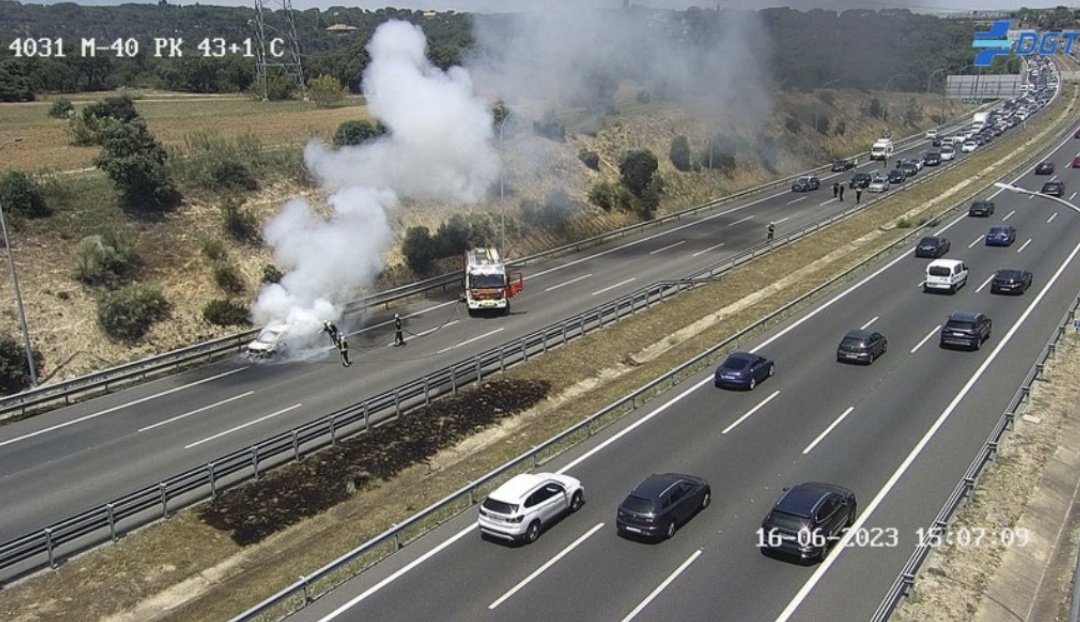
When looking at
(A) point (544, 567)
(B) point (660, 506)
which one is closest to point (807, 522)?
(B) point (660, 506)

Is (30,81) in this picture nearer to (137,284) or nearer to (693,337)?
(137,284)

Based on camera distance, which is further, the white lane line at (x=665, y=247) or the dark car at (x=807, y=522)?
the white lane line at (x=665, y=247)

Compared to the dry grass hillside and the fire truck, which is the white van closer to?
the fire truck

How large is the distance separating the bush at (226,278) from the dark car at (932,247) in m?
41.9

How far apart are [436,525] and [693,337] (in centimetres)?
2217

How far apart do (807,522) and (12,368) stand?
3370cm

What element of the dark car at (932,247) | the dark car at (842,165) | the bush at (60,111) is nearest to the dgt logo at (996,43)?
the dark car at (842,165)

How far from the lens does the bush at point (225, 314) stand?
147ft

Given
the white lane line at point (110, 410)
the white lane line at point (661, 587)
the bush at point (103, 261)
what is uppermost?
the bush at point (103, 261)

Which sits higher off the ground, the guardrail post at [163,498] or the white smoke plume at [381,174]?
the white smoke plume at [381,174]

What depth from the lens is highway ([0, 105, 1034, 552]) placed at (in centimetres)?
2798

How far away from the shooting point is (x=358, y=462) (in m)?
29.1

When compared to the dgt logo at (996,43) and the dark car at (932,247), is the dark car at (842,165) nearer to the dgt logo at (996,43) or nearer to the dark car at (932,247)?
the dark car at (932,247)

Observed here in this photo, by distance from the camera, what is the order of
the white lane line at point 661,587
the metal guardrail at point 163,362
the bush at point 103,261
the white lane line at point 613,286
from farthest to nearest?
1. the white lane line at point 613,286
2. the bush at point 103,261
3. the metal guardrail at point 163,362
4. the white lane line at point 661,587
